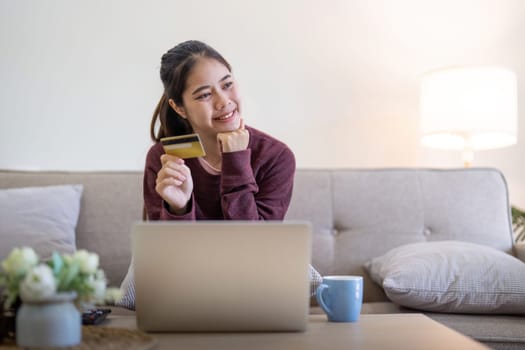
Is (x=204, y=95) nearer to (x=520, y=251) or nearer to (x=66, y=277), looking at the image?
(x=66, y=277)

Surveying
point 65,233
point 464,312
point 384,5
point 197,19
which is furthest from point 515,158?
point 65,233

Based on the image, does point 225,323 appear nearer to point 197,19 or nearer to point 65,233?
point 65,233

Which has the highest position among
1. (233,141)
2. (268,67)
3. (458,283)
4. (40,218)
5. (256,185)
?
(268,67)

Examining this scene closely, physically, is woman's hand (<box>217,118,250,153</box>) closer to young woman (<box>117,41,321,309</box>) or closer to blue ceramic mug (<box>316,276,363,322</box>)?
young woman (<box>117,41,321,309</box>)

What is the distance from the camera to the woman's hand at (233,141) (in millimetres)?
1620

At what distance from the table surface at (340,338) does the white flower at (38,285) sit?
16 centimetres

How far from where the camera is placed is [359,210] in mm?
2230

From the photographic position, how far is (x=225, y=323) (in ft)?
3.21

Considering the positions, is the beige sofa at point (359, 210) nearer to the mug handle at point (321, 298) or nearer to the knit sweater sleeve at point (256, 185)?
the knit sweater sleeve at point (256, 185)

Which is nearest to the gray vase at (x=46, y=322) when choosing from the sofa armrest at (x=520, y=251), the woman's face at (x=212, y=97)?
the woman's face at (x=212, y=97)

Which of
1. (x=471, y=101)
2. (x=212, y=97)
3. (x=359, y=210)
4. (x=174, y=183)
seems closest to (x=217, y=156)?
(x=212, y=97)

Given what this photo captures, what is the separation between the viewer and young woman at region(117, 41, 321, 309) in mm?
1621

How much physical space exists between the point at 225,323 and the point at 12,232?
1264mm

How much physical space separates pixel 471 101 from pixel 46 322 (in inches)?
80.2
